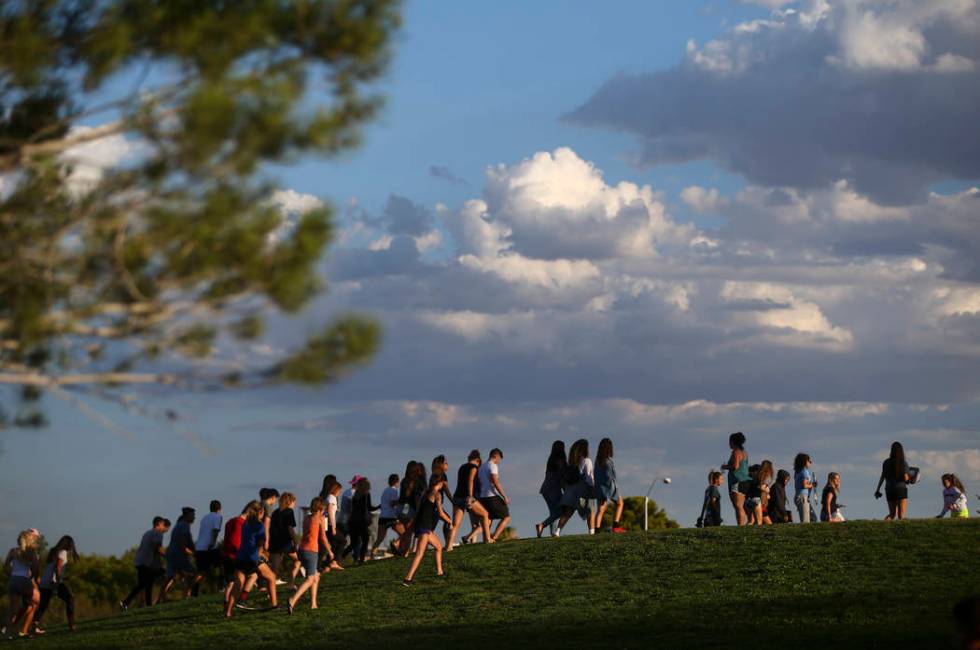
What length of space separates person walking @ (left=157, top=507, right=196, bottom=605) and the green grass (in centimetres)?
161

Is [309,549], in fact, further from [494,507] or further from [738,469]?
[738,469]

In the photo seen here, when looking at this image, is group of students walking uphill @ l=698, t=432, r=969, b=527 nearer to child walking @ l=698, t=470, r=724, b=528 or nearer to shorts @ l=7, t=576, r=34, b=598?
child walking @ l=698, t=470, r=724, b=528

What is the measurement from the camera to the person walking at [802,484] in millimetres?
26942

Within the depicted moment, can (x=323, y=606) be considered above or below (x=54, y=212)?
below

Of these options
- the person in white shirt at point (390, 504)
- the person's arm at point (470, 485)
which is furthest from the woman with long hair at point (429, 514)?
the person in white shirt at point (390, 504)

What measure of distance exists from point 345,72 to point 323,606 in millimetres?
11855

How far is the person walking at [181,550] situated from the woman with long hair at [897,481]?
537 inches

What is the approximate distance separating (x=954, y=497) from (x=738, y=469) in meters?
4.73

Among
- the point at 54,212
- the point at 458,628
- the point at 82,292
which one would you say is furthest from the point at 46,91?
the point at 458,628

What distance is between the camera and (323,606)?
21406 millimetres

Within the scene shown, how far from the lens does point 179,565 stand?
84.9ft

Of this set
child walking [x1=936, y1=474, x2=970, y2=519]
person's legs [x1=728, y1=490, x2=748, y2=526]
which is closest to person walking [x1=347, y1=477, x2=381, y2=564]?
person's legs [x1=728, y1=490, x2=748, y2=526]

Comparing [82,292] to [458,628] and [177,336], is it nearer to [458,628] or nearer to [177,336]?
[177,336]

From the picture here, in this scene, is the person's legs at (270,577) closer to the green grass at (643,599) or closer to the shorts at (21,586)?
the green grass at (643,599)
